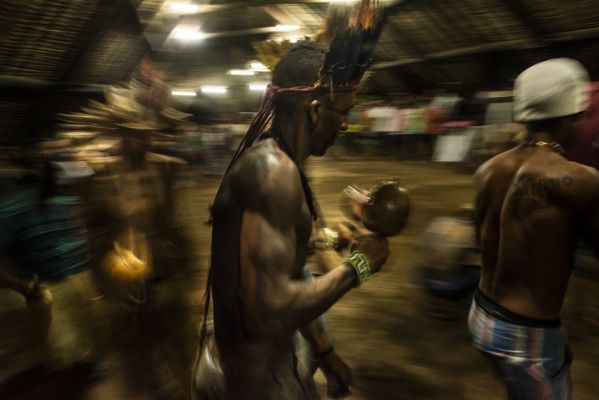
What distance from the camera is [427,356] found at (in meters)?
3.66

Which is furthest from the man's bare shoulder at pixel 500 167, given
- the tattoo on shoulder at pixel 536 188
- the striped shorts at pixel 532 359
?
the striped shorts at pixel 532 359

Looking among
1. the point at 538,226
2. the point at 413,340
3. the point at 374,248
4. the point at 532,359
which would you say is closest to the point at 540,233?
the point at 538,226

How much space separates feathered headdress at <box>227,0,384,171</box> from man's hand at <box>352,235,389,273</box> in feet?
1.76

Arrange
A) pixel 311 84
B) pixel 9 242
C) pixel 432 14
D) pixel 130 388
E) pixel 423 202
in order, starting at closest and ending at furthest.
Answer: pixel 311 84, pixel 130 388, pixel 9 242, pixel 423 202, pixel 432 14

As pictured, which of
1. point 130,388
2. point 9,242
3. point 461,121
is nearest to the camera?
point 130,388

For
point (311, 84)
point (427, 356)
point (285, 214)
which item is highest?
point (311, 84)

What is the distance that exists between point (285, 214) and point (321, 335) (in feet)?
2.50

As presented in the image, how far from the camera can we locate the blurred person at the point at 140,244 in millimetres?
2668

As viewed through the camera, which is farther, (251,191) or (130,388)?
(130,388)

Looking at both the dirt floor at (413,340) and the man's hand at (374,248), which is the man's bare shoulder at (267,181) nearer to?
the man's hand at (374,248)

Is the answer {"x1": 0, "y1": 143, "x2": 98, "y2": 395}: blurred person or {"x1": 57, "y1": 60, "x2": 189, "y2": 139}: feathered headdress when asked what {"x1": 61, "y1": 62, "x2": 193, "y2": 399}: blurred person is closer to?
{"x1": 57, "y1": 60, "x2": 189, "y2": 139}: feathered headdress

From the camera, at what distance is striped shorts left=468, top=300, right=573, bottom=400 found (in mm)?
1834

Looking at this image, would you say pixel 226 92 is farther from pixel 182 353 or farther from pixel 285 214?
pixel 285 214

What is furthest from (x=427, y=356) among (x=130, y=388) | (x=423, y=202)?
(x=423, y=202)
